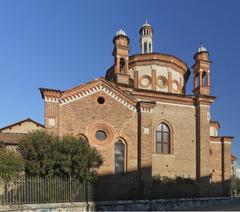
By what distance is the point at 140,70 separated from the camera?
31.4m

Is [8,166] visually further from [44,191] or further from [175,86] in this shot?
[175,86]

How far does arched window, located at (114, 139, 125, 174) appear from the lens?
77.5 feet

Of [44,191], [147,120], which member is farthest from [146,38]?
[44,191]

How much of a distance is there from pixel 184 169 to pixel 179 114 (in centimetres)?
420

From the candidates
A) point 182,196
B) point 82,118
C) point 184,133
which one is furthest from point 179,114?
point 82,118

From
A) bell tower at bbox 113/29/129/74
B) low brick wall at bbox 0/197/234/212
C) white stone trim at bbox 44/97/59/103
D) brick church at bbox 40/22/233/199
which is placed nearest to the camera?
low brick wall at bbox 0/197/234/212

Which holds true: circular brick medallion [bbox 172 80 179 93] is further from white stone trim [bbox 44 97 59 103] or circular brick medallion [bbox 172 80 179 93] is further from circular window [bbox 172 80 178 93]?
white stone trim [bbox 44 97 59 103]

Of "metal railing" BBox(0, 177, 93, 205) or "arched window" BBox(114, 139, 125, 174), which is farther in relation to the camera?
"arched window" BBox(114, 139, 125, 174)

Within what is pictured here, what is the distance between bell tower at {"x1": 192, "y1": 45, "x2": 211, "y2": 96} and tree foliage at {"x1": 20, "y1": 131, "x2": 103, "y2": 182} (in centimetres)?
1237

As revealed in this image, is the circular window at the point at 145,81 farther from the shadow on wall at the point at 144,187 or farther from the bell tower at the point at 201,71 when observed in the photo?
the shadow on wall at the point at 144,187

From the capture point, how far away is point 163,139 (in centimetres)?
2652

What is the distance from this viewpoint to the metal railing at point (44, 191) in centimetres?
1622

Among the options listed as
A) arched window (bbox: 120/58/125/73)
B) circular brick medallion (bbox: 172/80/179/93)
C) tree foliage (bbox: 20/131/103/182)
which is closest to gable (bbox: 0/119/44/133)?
arched window (bbox: 120/58/125/73)

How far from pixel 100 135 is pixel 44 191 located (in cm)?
714
